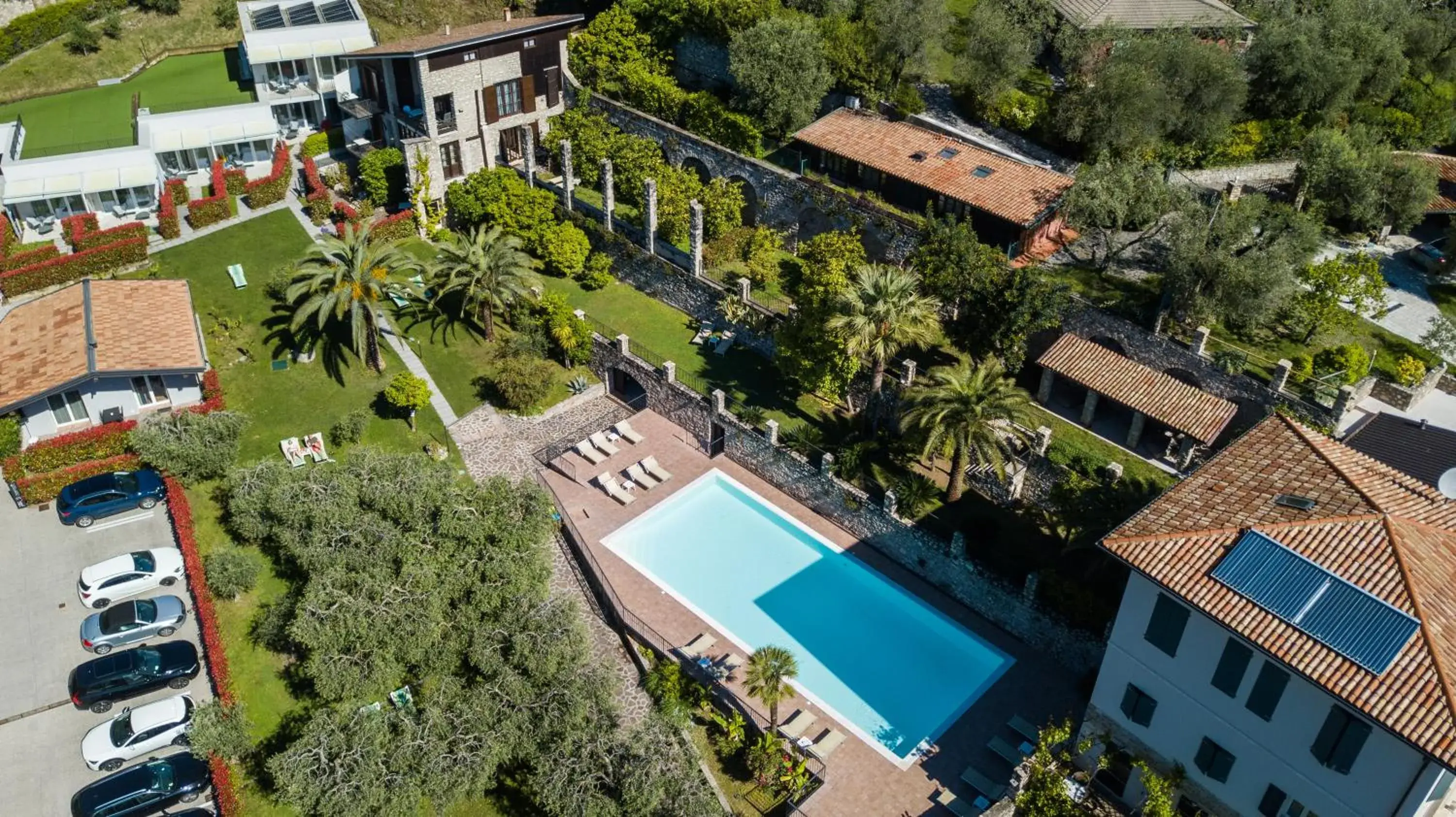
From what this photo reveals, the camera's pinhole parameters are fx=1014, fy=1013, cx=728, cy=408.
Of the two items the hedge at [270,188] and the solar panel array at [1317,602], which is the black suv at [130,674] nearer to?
the hedge at [270,188]

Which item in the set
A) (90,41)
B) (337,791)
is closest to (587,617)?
(337,791)

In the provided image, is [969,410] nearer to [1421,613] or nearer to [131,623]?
[1421,613]

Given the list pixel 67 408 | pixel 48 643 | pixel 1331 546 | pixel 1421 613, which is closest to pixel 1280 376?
pixel 1331 546

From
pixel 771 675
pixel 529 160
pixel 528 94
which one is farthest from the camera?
pixel 528 94

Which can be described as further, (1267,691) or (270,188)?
(270,188)

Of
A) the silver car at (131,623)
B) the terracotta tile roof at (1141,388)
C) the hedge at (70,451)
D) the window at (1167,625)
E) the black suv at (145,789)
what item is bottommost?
the black suv at (145,789)

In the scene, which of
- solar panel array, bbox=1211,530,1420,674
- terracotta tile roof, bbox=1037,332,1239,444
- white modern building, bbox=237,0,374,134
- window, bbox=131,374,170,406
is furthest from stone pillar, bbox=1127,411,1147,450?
white modern building, bbox=237,0,374,134

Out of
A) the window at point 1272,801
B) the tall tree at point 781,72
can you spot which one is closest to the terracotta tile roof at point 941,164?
the tall tree at point 781,72

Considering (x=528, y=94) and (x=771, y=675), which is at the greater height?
(x=528, y=94)
